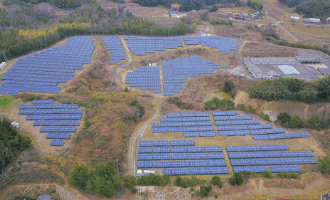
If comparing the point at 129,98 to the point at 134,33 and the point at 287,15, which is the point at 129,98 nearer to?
the point at 134,33

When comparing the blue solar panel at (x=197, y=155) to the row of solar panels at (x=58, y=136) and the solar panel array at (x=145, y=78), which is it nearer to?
the row of solar panels at (x=58, y=136)

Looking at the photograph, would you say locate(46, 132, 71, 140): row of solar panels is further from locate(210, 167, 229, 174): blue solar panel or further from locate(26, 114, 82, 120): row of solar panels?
locate(210, 167, 229, 174): blue solar panel

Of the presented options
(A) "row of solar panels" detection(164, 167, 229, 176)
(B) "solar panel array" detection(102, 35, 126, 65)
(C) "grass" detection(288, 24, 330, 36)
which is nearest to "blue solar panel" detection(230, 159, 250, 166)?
(A) "row of solar panels" detection(164, 167, 229, 176)

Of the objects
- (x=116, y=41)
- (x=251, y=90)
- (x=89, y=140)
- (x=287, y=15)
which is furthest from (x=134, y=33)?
(x=287, y=15)

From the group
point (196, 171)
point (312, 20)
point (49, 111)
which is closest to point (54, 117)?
point (49, 111)

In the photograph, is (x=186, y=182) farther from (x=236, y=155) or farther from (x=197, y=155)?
(x=236, y=155)

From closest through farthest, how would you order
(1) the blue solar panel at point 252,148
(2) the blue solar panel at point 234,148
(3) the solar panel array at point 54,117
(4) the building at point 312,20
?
1. (2) the blue solar panel at point 234,148
2. (1) the blue solar panel at point 252,148
3. (3) the solar panel array at point 54,117
4. (4) the building at point 312,20

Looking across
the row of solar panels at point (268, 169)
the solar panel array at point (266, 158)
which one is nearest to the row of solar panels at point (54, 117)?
the solar panel array at point (266, 158)
